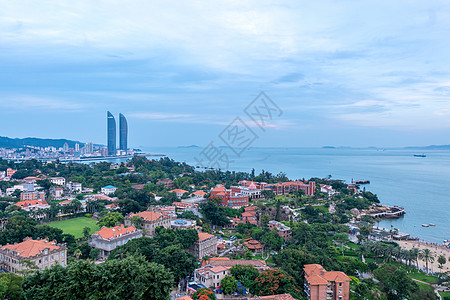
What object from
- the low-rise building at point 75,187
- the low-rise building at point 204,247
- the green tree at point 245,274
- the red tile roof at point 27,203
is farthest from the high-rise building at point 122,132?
the green tree at point 245,274

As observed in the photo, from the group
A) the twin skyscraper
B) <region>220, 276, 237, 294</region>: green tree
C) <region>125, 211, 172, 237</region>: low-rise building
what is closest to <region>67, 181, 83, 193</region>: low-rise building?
<region>125, 211, 172, 237</region>: low-rise building

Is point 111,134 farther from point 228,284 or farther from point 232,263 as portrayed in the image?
point 228,284

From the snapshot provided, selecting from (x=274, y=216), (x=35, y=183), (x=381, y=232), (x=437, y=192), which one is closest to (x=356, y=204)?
(x=381, y=232)

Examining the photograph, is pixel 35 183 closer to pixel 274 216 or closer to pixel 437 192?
pixel 274 216

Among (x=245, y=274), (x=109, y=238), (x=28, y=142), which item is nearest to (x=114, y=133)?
(x=28, y=142)

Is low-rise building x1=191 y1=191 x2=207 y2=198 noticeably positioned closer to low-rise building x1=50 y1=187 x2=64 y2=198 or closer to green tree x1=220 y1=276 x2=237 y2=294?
low-rise building x1=50 y1=187 x2=64 y2=198
